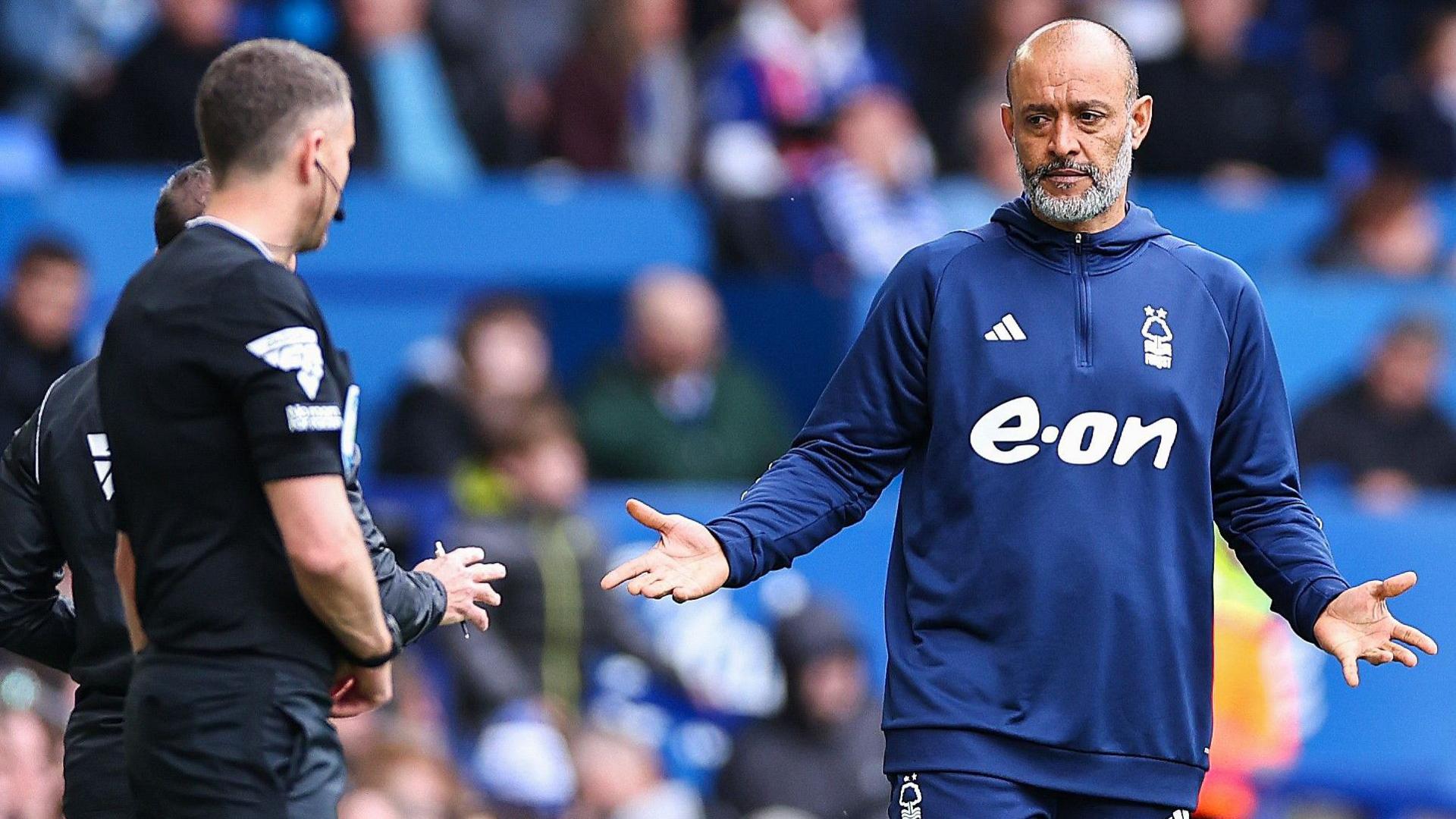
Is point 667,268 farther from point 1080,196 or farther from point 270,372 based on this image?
point 270,372

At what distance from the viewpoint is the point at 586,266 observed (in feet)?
35.9

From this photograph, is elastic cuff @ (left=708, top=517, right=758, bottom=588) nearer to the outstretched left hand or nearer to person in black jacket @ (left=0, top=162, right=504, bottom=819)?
person in black jacket @ (left=0, top=162, right=504, bottom=819)

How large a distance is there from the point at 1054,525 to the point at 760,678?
4.55 metres

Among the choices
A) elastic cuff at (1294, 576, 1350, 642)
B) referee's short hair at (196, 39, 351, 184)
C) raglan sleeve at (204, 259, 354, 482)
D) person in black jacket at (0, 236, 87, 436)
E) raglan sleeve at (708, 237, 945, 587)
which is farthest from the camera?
person in black jacket at (0, 236, 87, 436)

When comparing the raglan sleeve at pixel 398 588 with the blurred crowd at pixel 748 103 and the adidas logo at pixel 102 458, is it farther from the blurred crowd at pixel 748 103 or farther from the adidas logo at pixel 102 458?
the blurred crowd at pixel 748 103

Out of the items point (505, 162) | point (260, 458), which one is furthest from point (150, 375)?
point (505, 162)

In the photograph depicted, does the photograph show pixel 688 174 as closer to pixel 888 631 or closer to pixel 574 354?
pixel 574 354

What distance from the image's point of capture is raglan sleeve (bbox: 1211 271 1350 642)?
4797mm

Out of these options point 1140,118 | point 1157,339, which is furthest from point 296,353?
point 1140,118

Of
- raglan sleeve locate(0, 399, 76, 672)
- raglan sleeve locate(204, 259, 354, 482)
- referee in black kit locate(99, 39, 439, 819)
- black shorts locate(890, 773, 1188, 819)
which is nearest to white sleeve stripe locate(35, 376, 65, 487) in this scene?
raglan sleeve locate(0, 399, 76, 672)

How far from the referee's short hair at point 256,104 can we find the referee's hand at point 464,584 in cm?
93

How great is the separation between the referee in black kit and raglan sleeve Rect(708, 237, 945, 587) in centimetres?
99

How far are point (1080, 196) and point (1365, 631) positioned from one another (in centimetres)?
104

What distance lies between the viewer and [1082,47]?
15.7 ft
